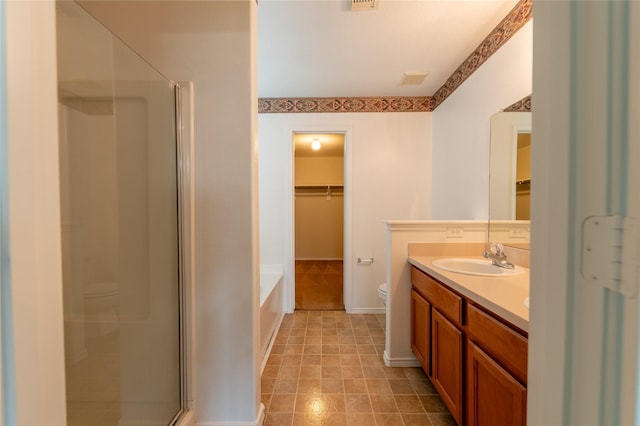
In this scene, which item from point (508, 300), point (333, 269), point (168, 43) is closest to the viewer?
point (508, 300)

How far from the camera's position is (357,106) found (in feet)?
8.95

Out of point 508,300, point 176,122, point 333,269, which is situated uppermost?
point 176,122

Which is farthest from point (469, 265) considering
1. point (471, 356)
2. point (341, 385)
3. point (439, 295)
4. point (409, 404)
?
point (341, 385)

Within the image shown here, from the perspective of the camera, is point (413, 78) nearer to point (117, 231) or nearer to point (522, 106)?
point (522, 106)

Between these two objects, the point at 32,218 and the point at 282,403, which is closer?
the point at 32,218

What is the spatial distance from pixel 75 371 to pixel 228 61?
58.9 inches

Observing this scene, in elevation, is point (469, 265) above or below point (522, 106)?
below

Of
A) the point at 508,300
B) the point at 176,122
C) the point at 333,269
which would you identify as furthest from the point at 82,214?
the point at 333,269

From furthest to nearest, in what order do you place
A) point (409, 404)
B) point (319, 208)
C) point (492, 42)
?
point (319, 208), point (492, 42), point (409, 404)

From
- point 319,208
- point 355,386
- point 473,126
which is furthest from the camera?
point 319,208

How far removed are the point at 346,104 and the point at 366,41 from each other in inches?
34.4

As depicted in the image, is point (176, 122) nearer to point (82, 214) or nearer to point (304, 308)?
point (82, 214)

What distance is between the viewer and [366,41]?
186 centimetres

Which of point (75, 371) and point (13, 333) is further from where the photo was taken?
point (75, 371)
